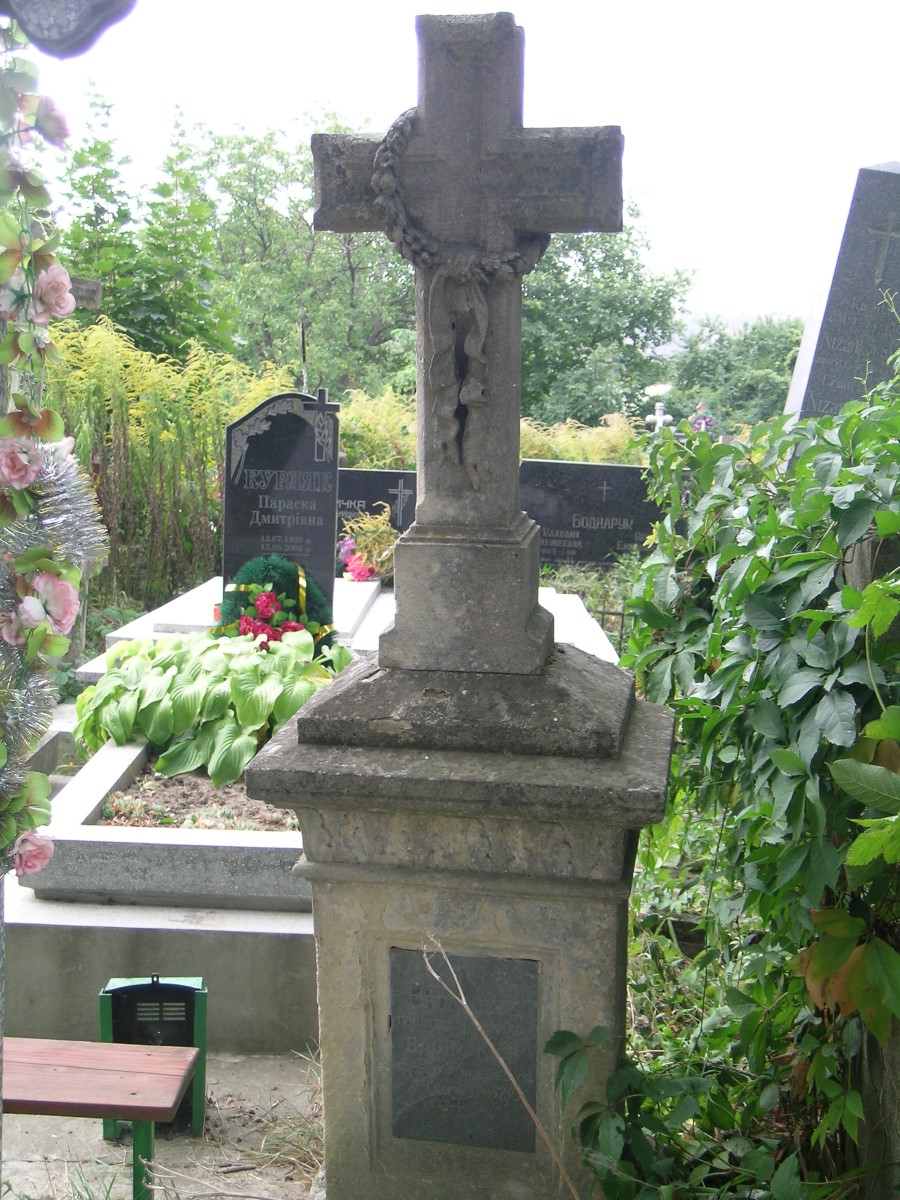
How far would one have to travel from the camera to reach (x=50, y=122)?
186 centimetres

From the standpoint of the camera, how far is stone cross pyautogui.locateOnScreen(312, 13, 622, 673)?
2109 mm

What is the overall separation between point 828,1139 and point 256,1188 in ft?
4.59

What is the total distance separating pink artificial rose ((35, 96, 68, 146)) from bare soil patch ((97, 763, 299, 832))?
2.60 m

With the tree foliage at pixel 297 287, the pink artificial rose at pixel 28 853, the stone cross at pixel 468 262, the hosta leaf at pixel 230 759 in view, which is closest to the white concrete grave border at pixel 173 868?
the hosta leaf at pixel 230 759

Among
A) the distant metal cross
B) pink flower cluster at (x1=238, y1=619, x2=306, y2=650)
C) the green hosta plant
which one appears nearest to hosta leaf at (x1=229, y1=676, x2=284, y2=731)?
the green hosta plant

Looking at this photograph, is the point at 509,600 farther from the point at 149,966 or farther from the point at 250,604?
the point at 250,604

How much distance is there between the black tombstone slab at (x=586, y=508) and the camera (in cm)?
1009

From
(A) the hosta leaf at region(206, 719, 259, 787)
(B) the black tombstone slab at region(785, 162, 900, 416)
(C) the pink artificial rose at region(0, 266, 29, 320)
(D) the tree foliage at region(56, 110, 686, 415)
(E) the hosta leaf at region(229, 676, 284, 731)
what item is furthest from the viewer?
(D) the tree foliage at region(56, 110, 686, 415)

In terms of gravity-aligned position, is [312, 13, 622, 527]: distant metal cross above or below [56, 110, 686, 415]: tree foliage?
below

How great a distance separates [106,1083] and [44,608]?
1.40m

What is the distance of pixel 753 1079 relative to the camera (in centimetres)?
237

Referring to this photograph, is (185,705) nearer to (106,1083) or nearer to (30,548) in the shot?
(106,1083)

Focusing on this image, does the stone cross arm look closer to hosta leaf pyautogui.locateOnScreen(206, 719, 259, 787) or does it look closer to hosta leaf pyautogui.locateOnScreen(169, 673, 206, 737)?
hosta leaf pyautogui.locateOnScreen(206, 719, 259, 787)

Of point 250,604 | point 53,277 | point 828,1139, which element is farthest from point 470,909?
point 250,604
